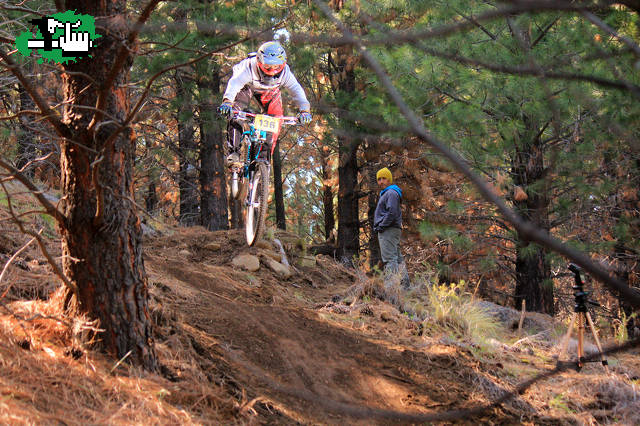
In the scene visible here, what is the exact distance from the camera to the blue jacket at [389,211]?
779 centimetres

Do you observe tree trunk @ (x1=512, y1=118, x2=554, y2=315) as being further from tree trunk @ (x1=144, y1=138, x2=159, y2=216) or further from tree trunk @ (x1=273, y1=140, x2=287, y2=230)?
tree trunk @ (x1=273, y1=140, x2=287, y2=230)

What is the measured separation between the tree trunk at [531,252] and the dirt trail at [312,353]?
2.91m

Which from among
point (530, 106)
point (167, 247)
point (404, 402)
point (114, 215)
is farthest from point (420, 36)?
point (167, 247)

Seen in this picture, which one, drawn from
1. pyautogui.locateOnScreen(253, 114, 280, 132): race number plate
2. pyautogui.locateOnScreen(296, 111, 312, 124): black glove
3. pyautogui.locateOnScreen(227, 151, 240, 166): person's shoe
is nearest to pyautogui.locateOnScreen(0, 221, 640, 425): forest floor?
pyautogui.locateOnScreen(227, 151, 240, 166): person's shoe

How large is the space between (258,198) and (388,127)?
5793 millimetres

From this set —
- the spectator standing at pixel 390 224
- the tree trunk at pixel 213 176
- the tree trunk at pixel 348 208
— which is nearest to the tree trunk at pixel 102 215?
the spectator standing at pixel 390 224

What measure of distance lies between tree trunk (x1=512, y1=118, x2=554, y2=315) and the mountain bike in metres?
3.22

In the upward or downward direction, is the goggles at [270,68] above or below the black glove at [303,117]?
above

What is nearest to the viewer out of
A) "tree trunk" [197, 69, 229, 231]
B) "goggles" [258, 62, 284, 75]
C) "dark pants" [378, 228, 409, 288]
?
"goggles" [258, 62, 284, 75]

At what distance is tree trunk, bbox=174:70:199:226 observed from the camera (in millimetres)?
10289

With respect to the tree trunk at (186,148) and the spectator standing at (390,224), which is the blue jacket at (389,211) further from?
the tree trunk at (186,148)

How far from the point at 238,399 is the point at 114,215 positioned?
132cm

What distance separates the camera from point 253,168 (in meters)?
6.81

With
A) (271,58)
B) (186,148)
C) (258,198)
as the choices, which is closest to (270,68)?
(271,58)
